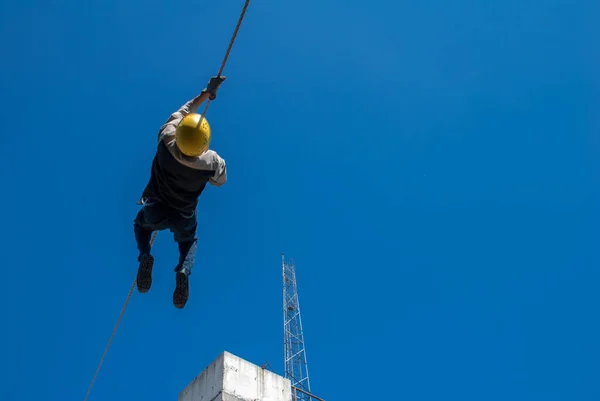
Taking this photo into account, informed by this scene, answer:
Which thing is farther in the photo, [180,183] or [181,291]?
[181,291]

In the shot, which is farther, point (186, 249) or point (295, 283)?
point (295, 283)

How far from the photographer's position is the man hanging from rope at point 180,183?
5.71 metres

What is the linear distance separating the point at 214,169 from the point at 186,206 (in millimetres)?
729

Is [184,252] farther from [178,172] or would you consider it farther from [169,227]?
[178,172]

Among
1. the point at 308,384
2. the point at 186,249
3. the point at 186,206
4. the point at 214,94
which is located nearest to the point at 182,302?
the point at 186,249

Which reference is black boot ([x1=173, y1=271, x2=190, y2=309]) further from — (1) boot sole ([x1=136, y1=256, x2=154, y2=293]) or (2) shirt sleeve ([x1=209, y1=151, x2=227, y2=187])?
(2) shirt sleeve ([x1=209, y1=151, x2=227, y2=187])

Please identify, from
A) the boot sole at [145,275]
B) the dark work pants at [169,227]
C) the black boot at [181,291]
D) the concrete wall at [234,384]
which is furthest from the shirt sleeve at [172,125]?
the concrete wall at [234,384]

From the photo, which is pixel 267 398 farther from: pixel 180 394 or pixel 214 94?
pixel 214 94

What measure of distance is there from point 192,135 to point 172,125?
440 millimetres

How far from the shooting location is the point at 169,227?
695cm

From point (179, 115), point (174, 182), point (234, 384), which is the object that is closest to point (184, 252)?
point (174, 182)

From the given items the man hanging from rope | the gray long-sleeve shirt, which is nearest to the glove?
the man hanging from rope

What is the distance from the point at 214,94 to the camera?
19.6ft

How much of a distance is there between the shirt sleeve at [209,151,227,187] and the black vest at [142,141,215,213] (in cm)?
5
